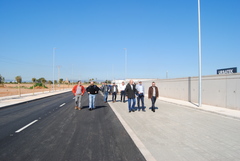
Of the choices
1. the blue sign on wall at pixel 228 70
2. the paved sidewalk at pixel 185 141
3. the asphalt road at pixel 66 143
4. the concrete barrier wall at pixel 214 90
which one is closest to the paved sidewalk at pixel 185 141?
the paved sidewalk at pixel 185 141

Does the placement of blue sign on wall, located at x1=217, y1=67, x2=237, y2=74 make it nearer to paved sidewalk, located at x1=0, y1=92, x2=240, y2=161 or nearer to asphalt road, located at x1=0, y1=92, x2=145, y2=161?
paved sidewalk, located at x1=0, y1=92, x2=240, y2=161

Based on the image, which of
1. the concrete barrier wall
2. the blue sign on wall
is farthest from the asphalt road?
the blue sign on wall

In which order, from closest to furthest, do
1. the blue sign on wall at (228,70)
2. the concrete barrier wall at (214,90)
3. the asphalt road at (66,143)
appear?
the asphalt road at (66,143) < the concrete barrier wall at (214,90) < the blue sign on wall at (228,70)

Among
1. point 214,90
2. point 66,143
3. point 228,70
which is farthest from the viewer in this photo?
point 228,70

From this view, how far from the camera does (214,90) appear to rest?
602 inches

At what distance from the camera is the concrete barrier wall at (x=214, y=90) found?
43.1ft

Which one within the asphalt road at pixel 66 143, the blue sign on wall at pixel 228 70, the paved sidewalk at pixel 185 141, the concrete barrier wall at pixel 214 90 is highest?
the blue sign on wall at pixel 228 70

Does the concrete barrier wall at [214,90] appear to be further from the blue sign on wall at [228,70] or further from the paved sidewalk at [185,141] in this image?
the paved sidewalk at [185,141]

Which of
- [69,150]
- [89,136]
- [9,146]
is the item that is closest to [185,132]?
[89,136]

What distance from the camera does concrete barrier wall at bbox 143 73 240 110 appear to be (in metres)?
13.1

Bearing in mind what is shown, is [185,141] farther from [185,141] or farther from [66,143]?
[66,143]

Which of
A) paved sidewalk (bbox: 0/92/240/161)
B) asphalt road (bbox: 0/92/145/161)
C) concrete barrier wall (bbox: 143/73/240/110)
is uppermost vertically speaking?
concrete barrier wall (bbox: 143/73/240/110)

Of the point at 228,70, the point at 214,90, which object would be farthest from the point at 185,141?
the point at 228,70

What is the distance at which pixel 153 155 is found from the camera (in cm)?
505
